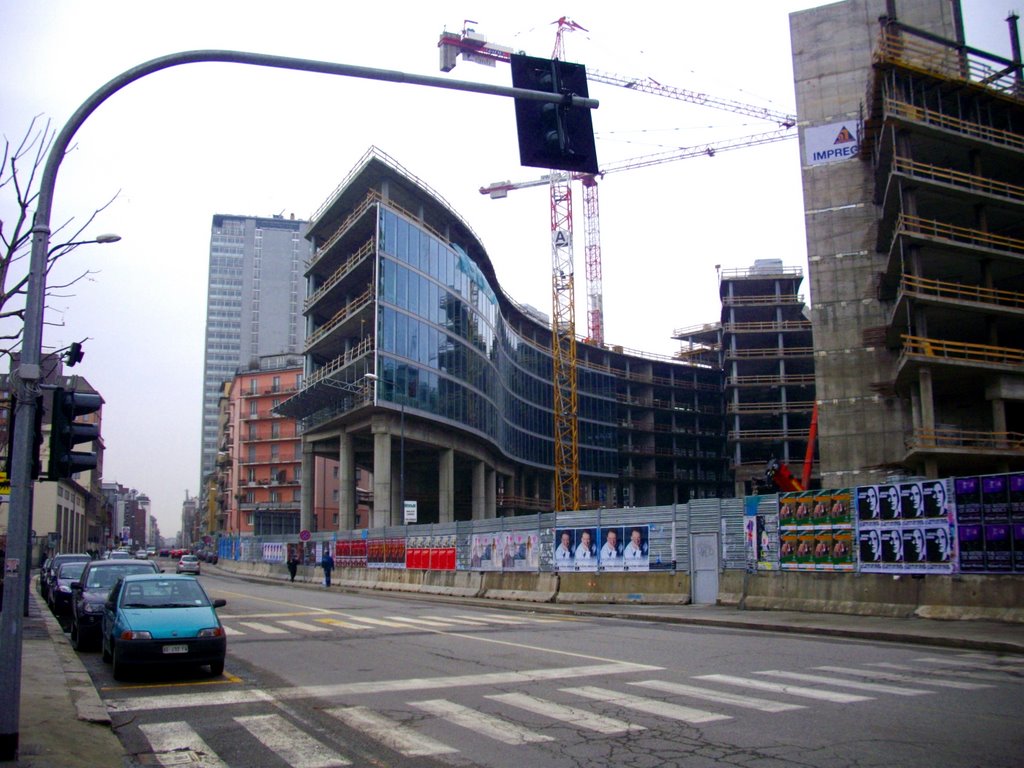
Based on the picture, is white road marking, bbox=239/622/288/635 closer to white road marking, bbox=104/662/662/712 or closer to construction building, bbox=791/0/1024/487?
white road marking, bbox=104/662/662/712

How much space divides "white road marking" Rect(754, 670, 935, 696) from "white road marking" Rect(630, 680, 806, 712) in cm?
153

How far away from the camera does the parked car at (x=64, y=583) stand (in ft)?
79.1

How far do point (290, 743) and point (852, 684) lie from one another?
7037 millimetres

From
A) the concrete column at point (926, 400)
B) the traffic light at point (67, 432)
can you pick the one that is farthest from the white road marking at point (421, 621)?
the concrete column at point (926, 400)

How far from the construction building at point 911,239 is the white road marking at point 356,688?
36933 mm

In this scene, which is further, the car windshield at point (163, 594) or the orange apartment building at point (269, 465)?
the orange apartment building at point (269, 465)

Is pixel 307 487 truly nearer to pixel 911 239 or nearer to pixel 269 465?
pixel 269 465

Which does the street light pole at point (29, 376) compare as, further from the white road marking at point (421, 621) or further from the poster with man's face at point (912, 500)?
the poster with man's face at point (912, 500)

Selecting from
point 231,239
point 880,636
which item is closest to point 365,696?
point 880,636

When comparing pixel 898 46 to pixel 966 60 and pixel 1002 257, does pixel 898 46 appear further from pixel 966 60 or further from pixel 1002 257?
pixel 1002 257

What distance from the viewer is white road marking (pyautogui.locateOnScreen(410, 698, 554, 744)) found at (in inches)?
330

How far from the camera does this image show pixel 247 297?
18212cm

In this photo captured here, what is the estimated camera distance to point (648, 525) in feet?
91.4

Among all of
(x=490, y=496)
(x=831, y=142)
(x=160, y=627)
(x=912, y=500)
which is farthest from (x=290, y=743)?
(x=490, y=496)
